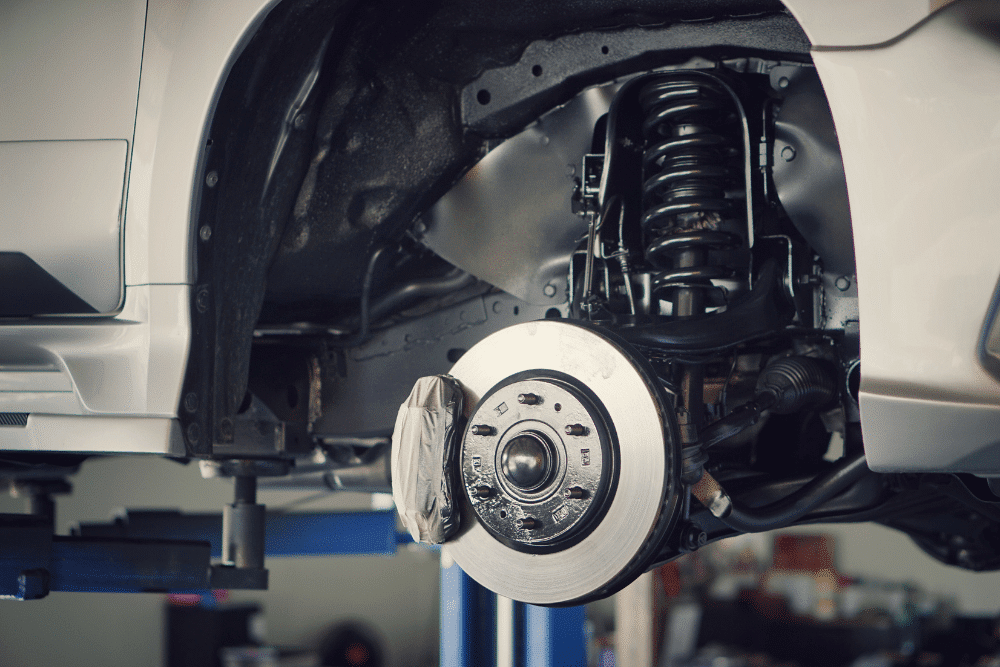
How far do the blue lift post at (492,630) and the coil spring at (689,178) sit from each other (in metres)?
0.77

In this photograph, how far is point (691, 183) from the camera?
1296 millimetres

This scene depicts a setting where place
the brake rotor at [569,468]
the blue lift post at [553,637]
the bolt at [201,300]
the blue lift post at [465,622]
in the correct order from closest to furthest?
the brake rotor at [569,468]
the bolt at [201,300]
the blue lift post at [553,637]
the blue lift post at [465,622]

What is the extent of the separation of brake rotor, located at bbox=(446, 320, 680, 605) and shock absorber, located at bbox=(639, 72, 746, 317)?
0.25m

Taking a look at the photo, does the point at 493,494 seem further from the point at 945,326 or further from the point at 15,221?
the point at 15,221

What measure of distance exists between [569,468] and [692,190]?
0.44 m

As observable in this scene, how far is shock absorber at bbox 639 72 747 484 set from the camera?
1.29 m

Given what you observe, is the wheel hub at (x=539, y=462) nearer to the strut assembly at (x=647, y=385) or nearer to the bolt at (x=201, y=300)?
the strut assembly at (x=647, y=385)

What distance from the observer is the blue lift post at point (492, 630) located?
184 cm

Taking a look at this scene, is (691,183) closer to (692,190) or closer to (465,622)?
(692,190)

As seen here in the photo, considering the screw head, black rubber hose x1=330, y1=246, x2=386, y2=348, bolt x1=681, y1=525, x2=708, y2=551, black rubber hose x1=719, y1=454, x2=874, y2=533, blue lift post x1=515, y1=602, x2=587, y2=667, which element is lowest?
blue lift post x1=515, y1=602, x2=587, y2=667

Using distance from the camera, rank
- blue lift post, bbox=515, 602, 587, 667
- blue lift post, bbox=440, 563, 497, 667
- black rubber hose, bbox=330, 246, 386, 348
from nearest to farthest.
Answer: black rubber hose, bbox=330, 246, 386, 348, blue lift post, bbox=515, 602, 587, 667, blue lift post, bbox=440, 563, 497, 667

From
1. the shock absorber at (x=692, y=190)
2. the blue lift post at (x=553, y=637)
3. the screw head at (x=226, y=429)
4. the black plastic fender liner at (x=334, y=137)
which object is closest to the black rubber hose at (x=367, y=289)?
the black plastic fender liner at (x=334, y=137)

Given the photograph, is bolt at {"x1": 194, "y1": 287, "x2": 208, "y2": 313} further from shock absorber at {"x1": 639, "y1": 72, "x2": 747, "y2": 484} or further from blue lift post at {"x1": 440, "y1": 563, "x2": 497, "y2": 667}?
blue lift post at {"x1": 440, "y1": 563, "x2": 497, "y2": 667}

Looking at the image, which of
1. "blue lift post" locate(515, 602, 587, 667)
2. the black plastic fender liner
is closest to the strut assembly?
the black plastic fender liner
